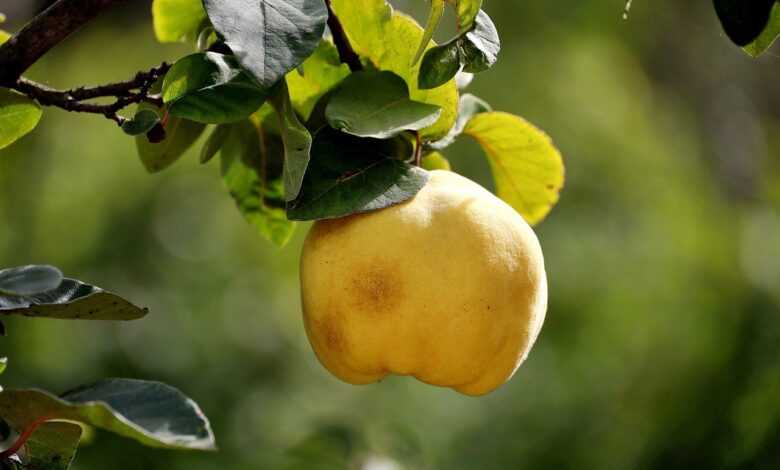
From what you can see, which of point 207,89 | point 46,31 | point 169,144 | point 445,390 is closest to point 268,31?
point 207,89

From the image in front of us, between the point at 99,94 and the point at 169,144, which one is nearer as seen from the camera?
the point at 99,94

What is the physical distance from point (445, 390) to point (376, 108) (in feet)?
7.22

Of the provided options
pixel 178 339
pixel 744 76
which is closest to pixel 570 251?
pixel 178 339

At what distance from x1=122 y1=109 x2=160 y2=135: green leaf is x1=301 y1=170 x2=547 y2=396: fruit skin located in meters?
0.15

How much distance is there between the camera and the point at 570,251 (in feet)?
10.1

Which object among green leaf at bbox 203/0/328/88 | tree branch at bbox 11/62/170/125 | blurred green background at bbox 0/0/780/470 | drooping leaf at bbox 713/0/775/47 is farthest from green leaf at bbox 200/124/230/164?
blurred green background at bbox 0/0/780/470

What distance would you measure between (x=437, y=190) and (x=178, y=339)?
78.8 inches

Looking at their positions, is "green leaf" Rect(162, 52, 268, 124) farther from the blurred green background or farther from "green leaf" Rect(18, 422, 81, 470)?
the blurred green background

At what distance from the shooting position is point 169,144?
89cm

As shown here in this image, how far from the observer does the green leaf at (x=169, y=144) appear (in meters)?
0.88

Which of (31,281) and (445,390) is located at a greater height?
(31,281)

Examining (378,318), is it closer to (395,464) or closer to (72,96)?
(72,96)

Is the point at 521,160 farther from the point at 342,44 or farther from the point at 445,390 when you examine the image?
the point at 445,390

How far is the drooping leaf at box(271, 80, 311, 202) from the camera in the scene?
27.3 inches
